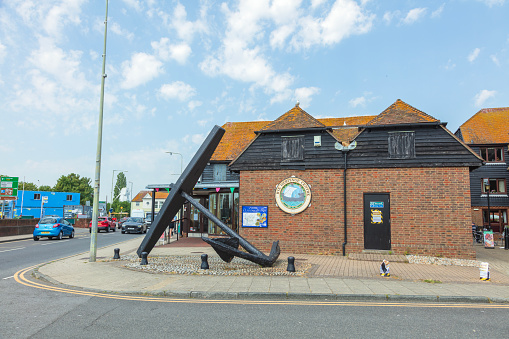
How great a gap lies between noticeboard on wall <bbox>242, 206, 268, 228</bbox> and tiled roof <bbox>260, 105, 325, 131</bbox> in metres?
3.49

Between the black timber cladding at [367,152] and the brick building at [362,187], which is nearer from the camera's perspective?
the brick building at [362,187]

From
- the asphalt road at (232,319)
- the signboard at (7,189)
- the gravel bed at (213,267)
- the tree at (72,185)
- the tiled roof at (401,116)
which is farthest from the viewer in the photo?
the tree at (72,185)

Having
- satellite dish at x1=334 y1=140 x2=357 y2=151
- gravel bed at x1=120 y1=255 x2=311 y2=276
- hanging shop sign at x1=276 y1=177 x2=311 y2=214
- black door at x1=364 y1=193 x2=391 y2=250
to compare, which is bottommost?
gravel bed at x1=120 y1=255 x2=311 y2=276

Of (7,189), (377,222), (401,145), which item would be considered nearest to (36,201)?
(7,189)

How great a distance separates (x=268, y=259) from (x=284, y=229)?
4950mm

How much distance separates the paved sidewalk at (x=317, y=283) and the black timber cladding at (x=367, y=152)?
13.7ft

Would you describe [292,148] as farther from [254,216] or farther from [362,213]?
[362,213]

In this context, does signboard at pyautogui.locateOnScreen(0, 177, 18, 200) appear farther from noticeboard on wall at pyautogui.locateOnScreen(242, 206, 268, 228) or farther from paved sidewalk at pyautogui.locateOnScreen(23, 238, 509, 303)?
noticeboard on wall at pyautogui.locateOnScreen(242, 206, 268, 228)

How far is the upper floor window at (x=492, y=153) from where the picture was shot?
28.3 meters

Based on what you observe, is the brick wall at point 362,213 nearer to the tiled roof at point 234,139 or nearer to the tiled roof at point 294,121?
the tiled roof at point 294,121

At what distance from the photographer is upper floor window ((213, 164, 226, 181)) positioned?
2578 centimetres

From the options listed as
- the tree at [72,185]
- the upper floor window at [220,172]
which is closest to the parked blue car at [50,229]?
the upper floor window at [220,172]

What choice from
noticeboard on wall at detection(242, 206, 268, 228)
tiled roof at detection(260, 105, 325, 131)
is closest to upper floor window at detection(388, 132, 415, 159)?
tiled roof at detection(260, 105, 325, 131)

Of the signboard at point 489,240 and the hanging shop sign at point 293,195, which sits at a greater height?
the hanging shop sign at point 293,195
